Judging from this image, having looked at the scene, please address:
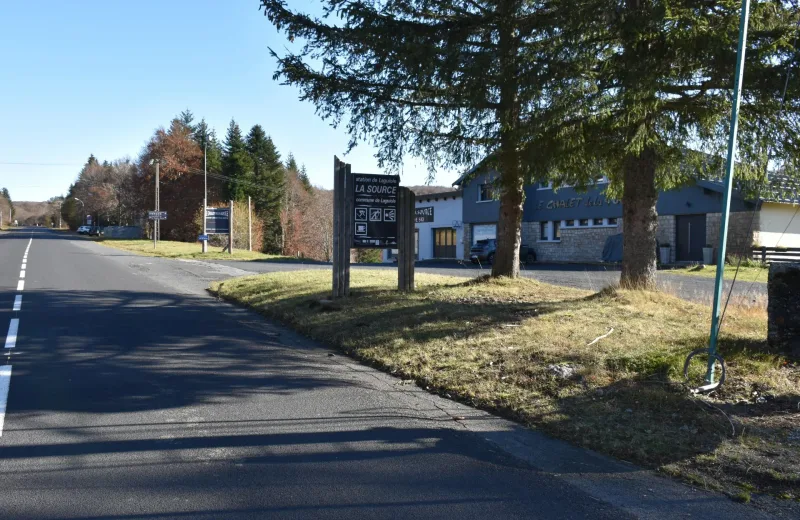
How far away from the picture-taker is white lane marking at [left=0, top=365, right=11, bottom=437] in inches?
233

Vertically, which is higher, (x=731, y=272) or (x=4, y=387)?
(x=731, y=272)


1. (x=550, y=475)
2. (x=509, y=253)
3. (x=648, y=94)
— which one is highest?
(x=648, y=94)

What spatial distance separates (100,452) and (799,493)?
16.3 ft

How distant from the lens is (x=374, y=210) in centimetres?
1355

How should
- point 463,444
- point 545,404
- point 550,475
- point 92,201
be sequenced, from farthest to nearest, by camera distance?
point 92,201 < point 545,404 < point 463,444 < point 550,475

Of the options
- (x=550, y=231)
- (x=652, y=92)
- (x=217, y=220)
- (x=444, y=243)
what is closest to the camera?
(x=652, y=92)

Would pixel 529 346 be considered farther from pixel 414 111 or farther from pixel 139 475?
pixel 414 111

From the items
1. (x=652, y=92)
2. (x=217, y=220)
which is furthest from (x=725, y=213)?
(x=217, y=220)

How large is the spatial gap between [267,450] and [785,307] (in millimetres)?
5627

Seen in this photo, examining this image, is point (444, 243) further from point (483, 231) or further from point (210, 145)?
point (210, 145)

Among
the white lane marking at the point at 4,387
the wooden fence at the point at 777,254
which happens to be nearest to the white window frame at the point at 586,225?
the wooden fence at the point at 777,254

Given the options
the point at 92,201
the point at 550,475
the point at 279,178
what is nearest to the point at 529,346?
the point at 550,475

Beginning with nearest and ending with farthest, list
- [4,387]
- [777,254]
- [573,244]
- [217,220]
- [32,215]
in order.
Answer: [4,387]
[777,254]
[573,244]
[217,220]
[32,215]

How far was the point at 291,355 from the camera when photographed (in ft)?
29.9
